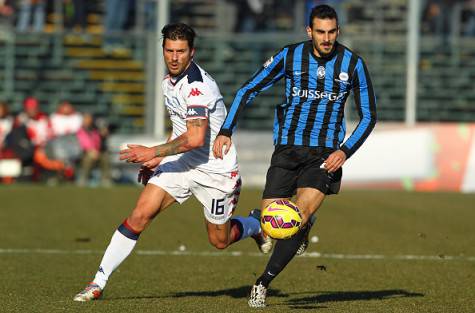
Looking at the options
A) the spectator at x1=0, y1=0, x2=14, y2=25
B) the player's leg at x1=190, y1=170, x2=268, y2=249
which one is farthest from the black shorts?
the spectator at x1=0, y1=0, x2=14, y2=25

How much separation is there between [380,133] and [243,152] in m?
3.40

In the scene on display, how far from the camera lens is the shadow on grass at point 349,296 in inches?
322

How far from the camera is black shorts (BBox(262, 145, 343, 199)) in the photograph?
8.08m

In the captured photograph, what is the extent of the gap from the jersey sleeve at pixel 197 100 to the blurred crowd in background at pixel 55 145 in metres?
15.1

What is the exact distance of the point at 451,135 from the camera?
21.5 m

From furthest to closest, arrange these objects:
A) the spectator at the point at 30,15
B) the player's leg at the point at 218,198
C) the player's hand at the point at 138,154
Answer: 1. the spectator at the point at 30,15
2. the player's leg at the point at 218,198
3. the player's hand at the point at 138,154

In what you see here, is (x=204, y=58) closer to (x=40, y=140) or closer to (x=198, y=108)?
(x=40, y=140)

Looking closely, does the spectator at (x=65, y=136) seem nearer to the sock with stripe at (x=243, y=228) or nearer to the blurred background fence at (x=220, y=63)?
the blurred background fence at (x=220, y=63)

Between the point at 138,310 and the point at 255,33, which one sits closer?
the point at 138,310

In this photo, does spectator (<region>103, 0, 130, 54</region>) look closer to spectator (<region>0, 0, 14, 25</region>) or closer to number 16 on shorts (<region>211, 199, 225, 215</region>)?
spectator (<region>0, 0, 14, 25</region>)

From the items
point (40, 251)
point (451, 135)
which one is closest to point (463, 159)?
point (451, 135)

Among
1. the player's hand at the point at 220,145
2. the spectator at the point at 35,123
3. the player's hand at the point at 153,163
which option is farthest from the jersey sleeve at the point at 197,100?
the spectator at the point at 35,123

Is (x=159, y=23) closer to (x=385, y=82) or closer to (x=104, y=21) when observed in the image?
(x=104, y=21)

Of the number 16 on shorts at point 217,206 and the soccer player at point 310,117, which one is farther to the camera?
the number 16 on shorts at point 217,206
